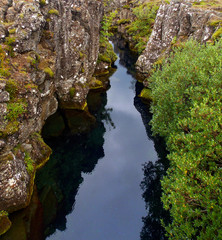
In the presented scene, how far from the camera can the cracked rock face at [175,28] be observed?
1687 inches

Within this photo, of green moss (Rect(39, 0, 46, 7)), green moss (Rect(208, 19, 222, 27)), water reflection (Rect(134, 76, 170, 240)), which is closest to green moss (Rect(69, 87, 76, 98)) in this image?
green moss (Rect(39, 0, 46, 7))

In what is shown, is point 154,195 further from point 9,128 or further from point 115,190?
point 9,128

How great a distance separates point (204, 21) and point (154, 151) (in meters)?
28.8

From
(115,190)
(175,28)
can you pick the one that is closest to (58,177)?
(115,190)

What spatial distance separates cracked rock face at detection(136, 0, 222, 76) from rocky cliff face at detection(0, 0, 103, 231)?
17961mm

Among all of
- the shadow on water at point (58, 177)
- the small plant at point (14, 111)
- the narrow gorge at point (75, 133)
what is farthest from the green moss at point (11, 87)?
the shadow on water at point (58, 177)

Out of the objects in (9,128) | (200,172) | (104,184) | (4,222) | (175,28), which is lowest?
(104,184)

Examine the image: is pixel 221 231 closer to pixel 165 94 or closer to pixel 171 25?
pixel 165 94

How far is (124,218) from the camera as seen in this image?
25391 mm

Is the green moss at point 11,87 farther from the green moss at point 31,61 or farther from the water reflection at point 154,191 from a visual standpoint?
the water reflection at point 154,191

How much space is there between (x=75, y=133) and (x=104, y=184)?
44.6 feet

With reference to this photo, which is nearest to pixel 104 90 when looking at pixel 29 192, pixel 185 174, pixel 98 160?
pixel 98 160

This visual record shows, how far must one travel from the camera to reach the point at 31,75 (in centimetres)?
2912

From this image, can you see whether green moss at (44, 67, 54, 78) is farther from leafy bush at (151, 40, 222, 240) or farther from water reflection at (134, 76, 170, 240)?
water reflection at (134, 76, 170, 240)
